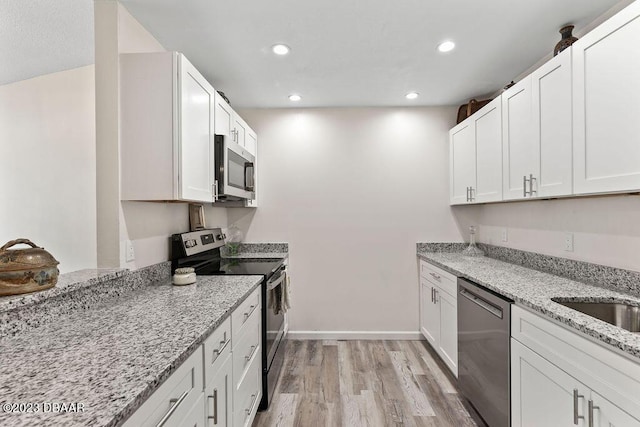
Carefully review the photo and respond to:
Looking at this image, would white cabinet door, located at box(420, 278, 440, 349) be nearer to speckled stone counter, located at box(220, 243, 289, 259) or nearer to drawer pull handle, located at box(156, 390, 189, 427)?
speckled stone counter, located at box(220, 243, 289, 259)

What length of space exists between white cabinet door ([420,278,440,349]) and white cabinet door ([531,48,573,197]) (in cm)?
137

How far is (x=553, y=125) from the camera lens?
5.78ft

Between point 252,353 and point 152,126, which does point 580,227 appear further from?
point 152,126

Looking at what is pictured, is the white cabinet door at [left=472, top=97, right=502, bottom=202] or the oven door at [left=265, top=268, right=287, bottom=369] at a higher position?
the white cabinet door at [left=472, top=97, right=502, bottom=202]

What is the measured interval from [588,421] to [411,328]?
2239 mm

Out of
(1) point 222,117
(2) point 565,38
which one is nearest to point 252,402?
(1) point 222,117

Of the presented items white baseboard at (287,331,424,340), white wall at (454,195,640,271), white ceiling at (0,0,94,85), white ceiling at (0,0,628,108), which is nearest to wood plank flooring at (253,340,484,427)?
white baseboard at (287,331,424,340)

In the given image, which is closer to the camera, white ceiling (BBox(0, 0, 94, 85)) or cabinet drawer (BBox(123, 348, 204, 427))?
cabinet drawer (BBox(123, 348, 204, 427))

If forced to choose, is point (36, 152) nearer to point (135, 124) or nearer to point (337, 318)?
point (135, 124)

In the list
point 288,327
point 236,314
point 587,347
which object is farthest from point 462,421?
point 288,327

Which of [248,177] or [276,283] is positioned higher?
[248,177]

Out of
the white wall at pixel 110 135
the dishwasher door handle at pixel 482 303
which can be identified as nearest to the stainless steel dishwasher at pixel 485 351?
the dishwasher door handle at pixel 482 303

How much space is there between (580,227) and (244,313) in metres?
2.09

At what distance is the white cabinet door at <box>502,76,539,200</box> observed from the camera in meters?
2.00
